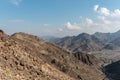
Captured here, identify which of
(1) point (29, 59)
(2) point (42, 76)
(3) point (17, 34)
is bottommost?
(2) point (42, 76)

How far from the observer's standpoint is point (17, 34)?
88688 mm

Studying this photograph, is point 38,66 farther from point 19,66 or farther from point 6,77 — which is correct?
point 6,77

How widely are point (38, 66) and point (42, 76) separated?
352 cm

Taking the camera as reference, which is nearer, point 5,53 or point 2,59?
point 2,59

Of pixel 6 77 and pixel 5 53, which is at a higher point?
pixel 5 53

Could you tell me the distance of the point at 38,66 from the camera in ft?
141

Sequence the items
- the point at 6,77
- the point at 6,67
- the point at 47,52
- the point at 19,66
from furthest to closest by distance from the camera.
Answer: the point at 47,52
the point at 19,66
the point at 6,67
the point at 6,77

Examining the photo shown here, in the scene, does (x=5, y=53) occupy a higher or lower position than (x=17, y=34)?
lower

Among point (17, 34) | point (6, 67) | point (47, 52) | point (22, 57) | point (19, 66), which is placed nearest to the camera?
point (6, 67)

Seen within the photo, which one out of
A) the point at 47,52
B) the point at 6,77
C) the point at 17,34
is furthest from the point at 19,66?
the point at 17,34

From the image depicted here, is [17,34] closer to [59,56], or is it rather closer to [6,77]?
[59,56]

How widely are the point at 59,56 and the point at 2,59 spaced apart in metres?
47.1

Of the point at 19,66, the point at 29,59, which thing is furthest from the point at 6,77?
the point at 29,59

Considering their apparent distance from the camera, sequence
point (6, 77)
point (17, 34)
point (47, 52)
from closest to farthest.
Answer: point (6, 77)
point (47, 52)
point (17, 34)
